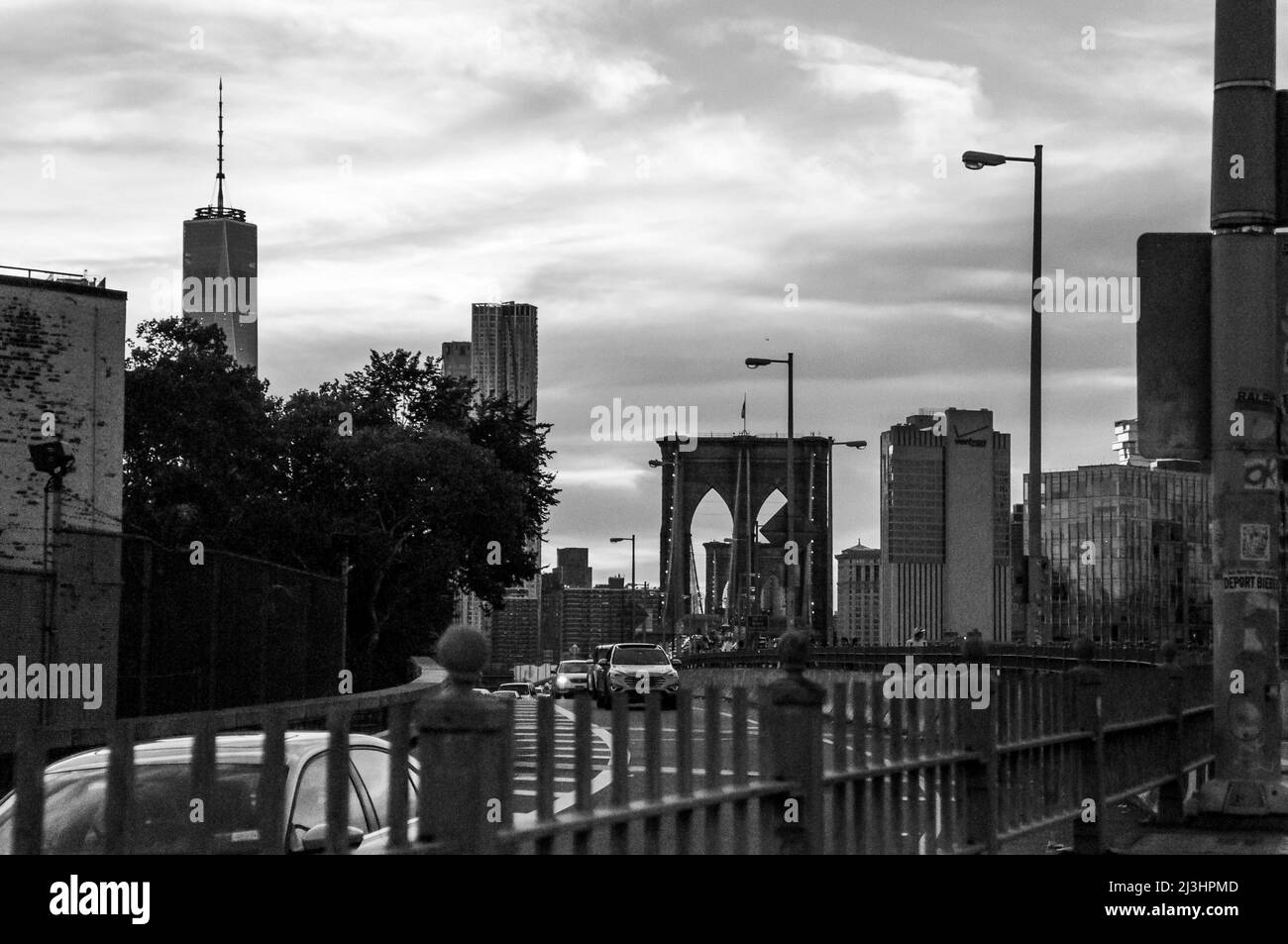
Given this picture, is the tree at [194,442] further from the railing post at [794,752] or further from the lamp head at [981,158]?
the railing post at [794,752]

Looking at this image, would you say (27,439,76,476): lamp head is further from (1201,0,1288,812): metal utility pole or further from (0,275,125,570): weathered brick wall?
(0,275,125,570): weathered brick wall

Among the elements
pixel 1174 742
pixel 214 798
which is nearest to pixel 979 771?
pixel 1174 742

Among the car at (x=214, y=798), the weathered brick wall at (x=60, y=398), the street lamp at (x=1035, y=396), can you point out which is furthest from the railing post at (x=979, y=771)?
the weathered brick wall at (x=60, y=398)

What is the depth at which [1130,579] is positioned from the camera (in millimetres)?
163500

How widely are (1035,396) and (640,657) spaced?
1585cm

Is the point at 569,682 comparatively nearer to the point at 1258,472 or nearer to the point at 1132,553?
the point at 1258,472

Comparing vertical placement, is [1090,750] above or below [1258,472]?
below

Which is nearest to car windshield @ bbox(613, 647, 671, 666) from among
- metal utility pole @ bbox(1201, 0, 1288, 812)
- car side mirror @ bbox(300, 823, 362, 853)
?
metal utility pole @ bbox(1201, 0, 1288, 812)

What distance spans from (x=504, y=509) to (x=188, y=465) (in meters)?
14.5

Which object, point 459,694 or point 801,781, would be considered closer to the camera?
point 459,694

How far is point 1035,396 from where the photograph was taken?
3269 centimetres

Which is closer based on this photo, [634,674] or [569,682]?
[634,674]
